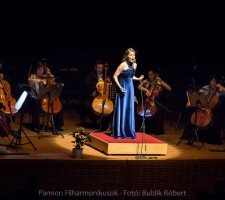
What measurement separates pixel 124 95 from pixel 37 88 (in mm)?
2188

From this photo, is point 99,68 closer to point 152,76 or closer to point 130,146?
point 152,76

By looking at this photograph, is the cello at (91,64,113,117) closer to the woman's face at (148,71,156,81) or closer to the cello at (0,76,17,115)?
the woman's face at (148,71,156,81)

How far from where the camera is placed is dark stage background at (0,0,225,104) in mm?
13711

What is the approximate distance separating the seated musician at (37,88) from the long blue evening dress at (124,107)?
77.7 inches

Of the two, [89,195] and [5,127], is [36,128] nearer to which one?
[5,127]

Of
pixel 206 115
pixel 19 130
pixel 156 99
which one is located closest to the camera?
pixel 19 130

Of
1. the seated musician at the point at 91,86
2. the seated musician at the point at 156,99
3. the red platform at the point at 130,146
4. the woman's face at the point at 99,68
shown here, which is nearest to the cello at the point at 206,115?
the seated musician at the point at 156,99

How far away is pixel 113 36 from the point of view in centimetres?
1417

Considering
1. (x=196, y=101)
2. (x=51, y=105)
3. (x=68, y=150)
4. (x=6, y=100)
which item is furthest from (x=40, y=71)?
(x=196, y=101)

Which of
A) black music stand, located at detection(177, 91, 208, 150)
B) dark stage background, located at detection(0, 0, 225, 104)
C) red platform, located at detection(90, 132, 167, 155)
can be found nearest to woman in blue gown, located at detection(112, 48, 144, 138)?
red platform, located at detection(90, 132, 167, 155)

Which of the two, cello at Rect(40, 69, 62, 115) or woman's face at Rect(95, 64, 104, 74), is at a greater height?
woman's face at Rect(95, 64, 104, 74)

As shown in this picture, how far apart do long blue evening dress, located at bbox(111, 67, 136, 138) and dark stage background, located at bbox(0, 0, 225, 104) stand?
15.2ft

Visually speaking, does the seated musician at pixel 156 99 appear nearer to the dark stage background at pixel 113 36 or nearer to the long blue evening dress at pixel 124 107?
the long blue evening dress at pixel 124 107

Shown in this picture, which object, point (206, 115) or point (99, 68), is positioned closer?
point (206, 115)
